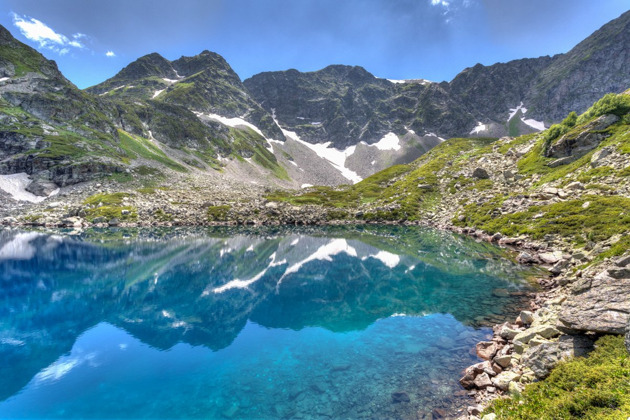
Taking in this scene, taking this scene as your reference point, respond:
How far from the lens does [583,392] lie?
354 inches

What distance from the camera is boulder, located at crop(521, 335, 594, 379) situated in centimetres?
1143

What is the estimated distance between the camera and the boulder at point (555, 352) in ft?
37.5

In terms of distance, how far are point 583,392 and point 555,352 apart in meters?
3.23

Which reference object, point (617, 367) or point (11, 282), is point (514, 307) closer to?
point (617, 367)

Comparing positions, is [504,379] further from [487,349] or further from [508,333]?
[508,333]

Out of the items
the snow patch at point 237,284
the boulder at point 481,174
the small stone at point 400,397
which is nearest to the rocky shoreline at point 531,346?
the small stone at point 400,397

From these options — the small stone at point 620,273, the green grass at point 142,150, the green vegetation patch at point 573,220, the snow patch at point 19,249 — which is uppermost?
the green grass at point 142,150

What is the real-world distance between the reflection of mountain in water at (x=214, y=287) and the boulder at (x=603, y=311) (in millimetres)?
9487

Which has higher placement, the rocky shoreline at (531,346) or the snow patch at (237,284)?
the rocky shoreline at (531,346)

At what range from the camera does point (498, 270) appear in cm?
3372

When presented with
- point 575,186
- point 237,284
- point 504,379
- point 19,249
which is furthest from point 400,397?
point 19,249

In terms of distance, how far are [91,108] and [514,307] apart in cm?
19324

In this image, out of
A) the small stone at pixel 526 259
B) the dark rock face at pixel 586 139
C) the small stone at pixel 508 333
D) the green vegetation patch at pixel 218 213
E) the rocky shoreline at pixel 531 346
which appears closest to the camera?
the rocky shoreline at pixel 531 346

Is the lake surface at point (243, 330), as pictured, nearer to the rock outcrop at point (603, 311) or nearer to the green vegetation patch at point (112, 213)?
the rock outcrop at point (603, 311)
